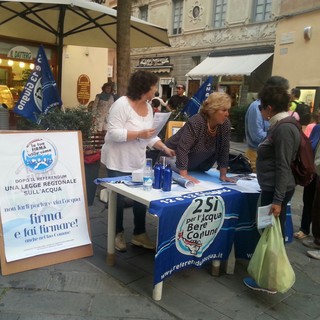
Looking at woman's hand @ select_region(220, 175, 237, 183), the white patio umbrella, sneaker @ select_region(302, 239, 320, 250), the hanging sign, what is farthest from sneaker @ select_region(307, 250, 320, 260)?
the hanging sign

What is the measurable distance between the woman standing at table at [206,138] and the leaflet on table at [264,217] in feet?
2.10

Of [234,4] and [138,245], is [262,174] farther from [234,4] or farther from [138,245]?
[234,4]

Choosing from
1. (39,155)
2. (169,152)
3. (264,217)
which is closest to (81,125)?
(39,155)

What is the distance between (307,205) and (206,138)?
183cm

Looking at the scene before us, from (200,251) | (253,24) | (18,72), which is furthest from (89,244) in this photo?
(253,24)

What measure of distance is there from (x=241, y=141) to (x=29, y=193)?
416 inches

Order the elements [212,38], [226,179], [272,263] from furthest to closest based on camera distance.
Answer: [212,38]
[226,179]
[272,263]

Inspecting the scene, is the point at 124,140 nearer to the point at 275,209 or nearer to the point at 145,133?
the point at 145,133

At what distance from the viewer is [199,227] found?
2.85 metres

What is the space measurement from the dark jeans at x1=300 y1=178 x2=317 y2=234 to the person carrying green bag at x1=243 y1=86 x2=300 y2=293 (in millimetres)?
1496

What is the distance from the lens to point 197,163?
3486 millimetres

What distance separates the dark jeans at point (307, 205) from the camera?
4281 millimetres

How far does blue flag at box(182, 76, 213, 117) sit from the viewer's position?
6.57 m

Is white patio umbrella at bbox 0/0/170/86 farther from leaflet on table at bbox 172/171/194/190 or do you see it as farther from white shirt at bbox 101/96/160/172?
A: leaflet on table at bbox 172/171/194/190
